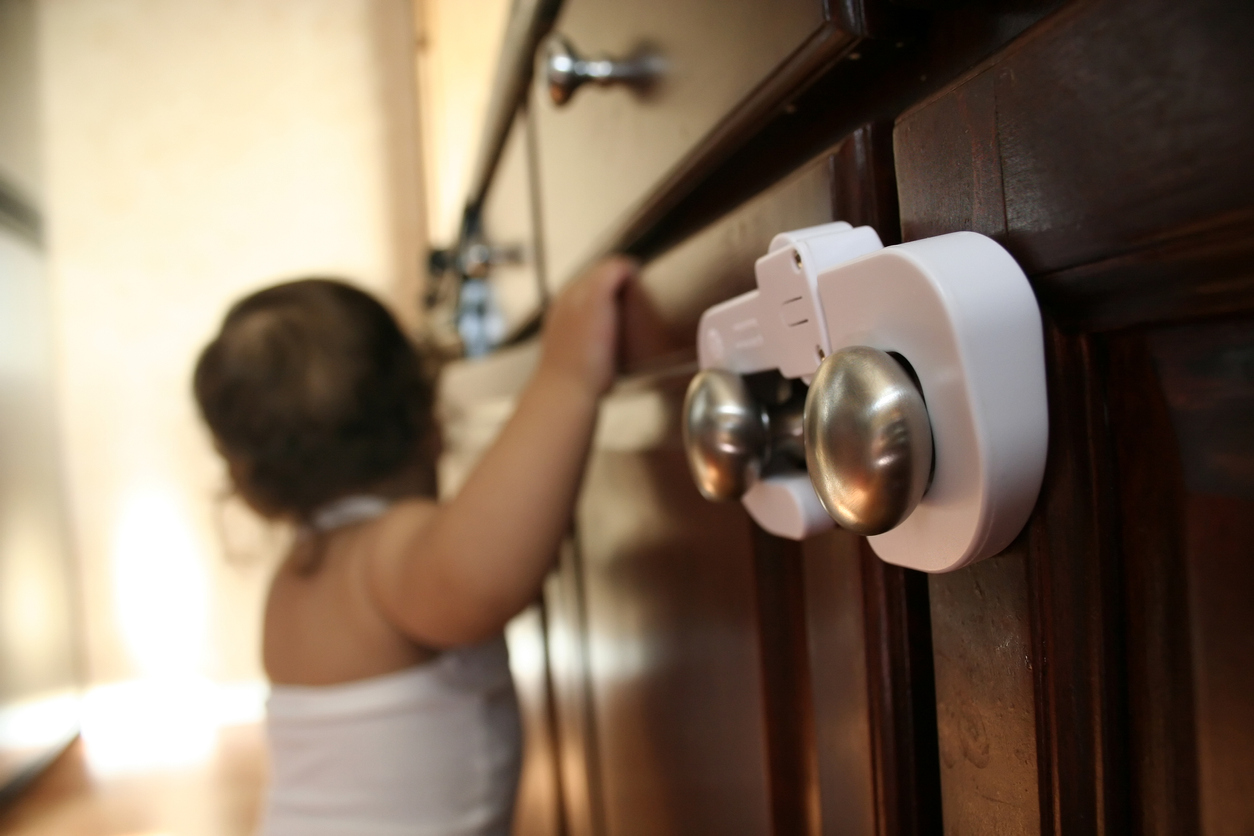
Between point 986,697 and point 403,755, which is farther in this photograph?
point 403,755

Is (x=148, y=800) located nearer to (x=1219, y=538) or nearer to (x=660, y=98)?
(x=660, y=98)

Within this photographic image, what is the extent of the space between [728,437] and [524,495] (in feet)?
1.04

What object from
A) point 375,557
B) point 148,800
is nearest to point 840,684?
point 375,557

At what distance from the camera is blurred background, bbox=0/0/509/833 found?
2150 millimetres

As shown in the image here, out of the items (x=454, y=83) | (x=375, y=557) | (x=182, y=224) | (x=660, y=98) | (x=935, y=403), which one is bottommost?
(x=375, y=557)

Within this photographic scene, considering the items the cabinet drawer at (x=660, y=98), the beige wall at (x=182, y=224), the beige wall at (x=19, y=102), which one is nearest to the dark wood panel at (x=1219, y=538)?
the cabinet drawer at (x=660, y=98)

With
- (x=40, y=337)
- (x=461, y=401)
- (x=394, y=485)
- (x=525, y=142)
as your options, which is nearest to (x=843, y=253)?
(x=525, y=142)

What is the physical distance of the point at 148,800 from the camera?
5.76 feet

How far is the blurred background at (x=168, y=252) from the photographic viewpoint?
2150 mm

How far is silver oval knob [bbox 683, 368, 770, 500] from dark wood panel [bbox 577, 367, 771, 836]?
5cm

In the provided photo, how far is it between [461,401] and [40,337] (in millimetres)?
1678

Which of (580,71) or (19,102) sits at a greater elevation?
(19,102)

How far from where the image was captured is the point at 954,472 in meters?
0.13

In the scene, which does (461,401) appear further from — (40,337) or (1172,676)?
(40,337)
